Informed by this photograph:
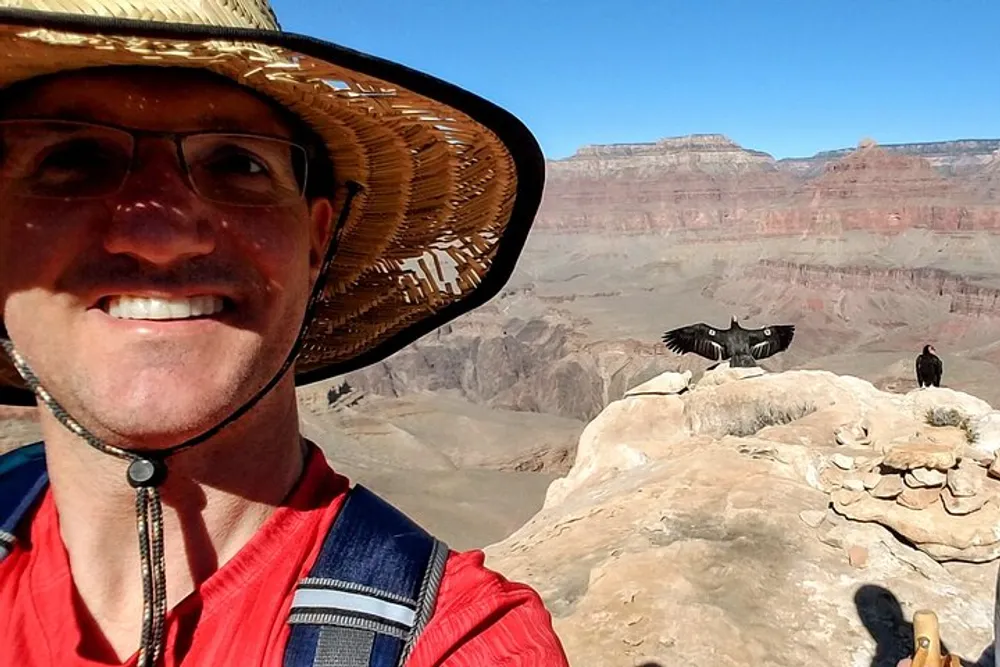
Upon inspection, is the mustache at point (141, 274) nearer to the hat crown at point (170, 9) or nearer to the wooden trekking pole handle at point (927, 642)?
the hat crown at point (170, 9)

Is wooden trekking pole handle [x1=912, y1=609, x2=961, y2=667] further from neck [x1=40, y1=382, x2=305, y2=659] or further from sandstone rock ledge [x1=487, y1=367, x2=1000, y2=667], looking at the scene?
→ neck [x1=40, y1=382, x2=305, y2=659]

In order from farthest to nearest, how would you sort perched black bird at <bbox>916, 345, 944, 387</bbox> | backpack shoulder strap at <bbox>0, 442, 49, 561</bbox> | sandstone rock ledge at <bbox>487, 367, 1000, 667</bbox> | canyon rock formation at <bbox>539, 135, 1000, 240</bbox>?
canyon rock formation at <bbox>539, 135, 1000, 240</bbox> < perched black bird at <bbox>916, 345, 944, 387</bbox> < sandstone rock ledge at <bbox>487, 367, 1000, 667</bbox> < backpack shoulder strap at <bbox>0, 442, 49, 561</bbox>

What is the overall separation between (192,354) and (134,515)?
290 mm

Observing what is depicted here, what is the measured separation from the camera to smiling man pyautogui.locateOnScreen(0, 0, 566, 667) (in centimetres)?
87

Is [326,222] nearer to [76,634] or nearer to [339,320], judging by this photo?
[339,320]

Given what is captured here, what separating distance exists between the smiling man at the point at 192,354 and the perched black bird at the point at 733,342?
10.9m

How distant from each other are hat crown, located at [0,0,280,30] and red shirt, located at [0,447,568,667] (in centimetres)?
64

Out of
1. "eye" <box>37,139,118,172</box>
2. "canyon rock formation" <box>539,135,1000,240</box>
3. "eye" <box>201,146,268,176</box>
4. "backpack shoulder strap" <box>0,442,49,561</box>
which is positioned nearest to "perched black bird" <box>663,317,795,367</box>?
"backpack shoulder strap" <box>0,442,49,561</box>

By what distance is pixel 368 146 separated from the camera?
47.4 inches

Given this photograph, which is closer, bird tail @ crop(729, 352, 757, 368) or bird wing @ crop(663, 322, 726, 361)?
bird tail @ crop(729, 352, 757, 368)

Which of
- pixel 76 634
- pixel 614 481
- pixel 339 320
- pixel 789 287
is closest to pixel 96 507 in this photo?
pixel 76 634

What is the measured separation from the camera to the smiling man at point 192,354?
2.87 ft

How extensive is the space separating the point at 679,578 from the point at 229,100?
4.71 meters

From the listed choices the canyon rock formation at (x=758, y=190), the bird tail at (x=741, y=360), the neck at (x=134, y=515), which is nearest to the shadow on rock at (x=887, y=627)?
the neck at (x=134, y=515)
